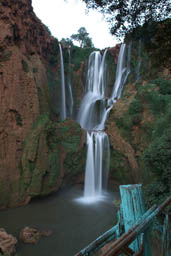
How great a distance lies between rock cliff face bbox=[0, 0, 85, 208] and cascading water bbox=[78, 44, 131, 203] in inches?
70.8

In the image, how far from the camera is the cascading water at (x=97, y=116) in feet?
43.2

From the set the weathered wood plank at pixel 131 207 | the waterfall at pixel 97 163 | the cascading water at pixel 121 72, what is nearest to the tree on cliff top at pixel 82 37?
the cascading water at pixel 121 72

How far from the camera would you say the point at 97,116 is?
1866 centimetres

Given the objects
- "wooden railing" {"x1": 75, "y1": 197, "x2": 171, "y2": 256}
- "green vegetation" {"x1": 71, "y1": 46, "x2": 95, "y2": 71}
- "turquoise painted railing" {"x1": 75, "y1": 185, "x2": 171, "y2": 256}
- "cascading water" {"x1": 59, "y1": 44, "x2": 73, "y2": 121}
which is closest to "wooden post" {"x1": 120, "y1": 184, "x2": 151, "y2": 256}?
"turquoise painted railing" {"x1": 75, "y1": 185, "x2": 171, "y2": 256}

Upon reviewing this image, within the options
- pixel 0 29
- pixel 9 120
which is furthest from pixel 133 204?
pixel 0 29

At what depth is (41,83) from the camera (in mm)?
13352

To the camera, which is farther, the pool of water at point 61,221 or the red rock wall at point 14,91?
the red rock wall at point 14,91

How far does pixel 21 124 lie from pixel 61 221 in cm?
588

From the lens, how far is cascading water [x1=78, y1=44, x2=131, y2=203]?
1316cm

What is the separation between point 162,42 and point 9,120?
8.63 metres

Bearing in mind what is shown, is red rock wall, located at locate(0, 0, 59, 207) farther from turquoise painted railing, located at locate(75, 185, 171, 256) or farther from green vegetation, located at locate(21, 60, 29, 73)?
turquoise painted railing, located at locate(75, 185, 171, 256)

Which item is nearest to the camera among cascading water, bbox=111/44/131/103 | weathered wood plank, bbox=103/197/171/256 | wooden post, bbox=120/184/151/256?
weathered wood plank, bbox=103/197/171/256

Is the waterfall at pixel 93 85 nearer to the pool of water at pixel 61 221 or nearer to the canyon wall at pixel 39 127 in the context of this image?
the canyon wall at pixel 39 127

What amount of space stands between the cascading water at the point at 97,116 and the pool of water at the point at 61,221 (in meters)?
1.51
